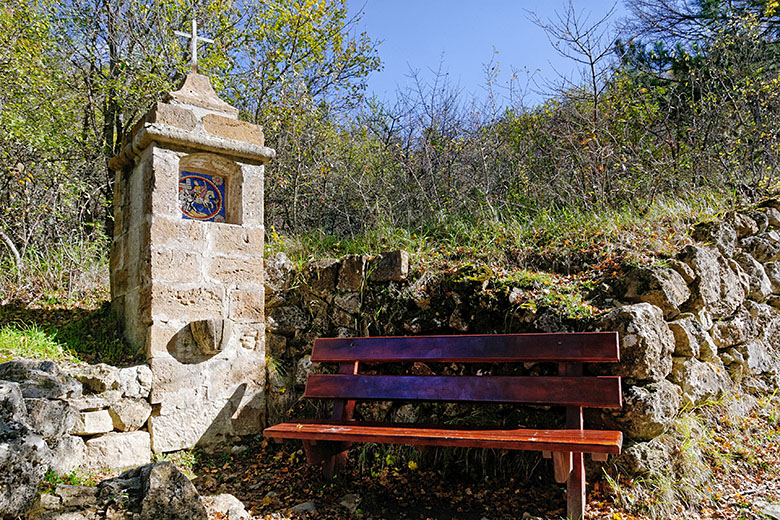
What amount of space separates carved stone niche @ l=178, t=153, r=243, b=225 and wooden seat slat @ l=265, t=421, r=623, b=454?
5.72 ft

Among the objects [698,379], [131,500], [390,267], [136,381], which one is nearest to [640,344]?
[698,379]

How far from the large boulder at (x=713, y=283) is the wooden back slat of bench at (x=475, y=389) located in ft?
4.41

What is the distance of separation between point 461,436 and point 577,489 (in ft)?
1.97

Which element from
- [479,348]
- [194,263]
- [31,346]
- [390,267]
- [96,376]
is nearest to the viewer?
[479,348]

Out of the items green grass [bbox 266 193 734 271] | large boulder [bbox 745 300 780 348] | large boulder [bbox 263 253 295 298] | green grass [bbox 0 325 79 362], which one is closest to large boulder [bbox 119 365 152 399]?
green grass [bbox 0 325 79 362]

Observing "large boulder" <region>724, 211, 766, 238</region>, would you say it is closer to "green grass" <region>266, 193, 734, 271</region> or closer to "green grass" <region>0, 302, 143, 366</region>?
"green grass" <region>266, 193, 734, 271</region>

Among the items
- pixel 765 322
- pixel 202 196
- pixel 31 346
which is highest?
pixel 202 196

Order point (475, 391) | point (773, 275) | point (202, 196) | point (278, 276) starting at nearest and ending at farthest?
point (475, 391) < point (202, 196) < point (278, 276) < point (773, 275)

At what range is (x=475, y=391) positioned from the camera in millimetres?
3076

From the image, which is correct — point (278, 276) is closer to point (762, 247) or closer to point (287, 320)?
point (287, 320)

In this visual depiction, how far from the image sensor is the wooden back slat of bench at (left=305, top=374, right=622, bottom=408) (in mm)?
2783

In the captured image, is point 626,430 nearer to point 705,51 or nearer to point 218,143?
point 218,143

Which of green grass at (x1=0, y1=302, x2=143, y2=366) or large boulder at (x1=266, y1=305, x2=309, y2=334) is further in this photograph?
large boulder at (x1=266, y1=305, x2=309, y2=334)

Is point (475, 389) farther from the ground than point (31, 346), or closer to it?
closer to it
